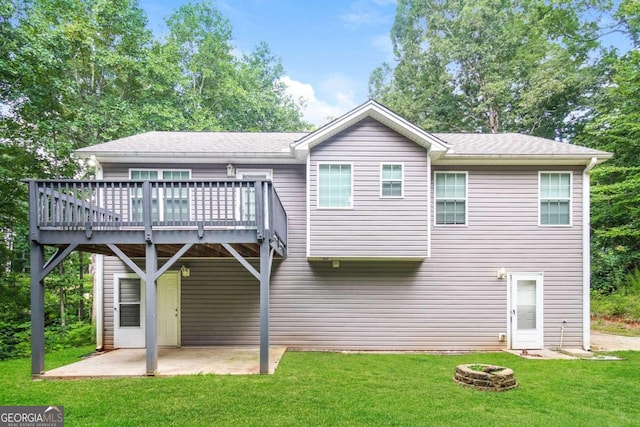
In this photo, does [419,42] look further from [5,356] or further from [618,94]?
[5,356]

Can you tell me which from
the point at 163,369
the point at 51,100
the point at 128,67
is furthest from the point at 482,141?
the point at 51,100

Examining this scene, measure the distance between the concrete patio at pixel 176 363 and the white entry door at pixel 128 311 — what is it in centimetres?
26

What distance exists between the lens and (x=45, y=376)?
5.54 meters

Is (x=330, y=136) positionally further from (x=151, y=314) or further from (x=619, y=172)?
(x=619, y=172)

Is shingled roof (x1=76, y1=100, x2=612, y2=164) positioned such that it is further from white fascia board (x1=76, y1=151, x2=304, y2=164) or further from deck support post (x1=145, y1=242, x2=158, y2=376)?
deck support post (x1=145, y1=242, x2=158, y2=376)

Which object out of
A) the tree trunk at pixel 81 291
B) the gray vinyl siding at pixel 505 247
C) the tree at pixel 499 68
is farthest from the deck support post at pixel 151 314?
the tree at pixel 499 68

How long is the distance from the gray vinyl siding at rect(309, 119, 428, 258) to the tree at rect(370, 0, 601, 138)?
42.1ft

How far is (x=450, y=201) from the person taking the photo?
833 cm

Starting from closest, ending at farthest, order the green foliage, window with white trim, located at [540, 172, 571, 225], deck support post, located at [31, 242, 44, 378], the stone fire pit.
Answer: the stone fire pit
deck support post, located at [31, 242, 44, 378]
window with white trim, located at [540, 172, 571, 225]
the green foliage

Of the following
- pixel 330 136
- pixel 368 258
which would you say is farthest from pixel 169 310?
pixel 330 136

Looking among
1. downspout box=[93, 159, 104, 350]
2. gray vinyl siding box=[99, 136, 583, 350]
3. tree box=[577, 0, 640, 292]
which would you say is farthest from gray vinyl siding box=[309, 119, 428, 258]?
tree box=[577, 0, 640, 292]

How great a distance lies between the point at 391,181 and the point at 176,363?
5.95 m

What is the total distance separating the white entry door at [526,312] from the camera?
8.05 meters

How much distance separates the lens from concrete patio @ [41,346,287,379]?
226 inches
